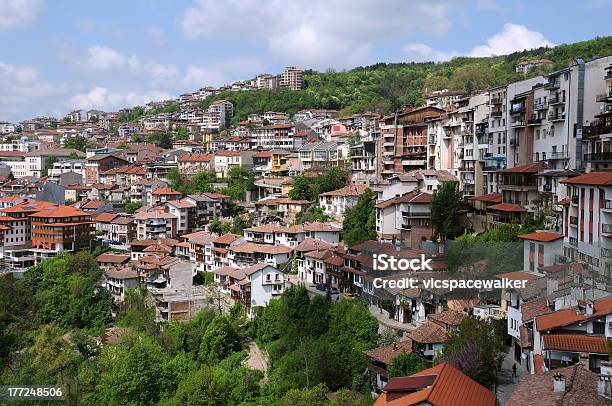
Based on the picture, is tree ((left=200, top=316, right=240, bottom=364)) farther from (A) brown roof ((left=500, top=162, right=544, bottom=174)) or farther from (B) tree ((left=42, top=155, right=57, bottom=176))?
(B) tree ((left=42, top=155, right=57, bottom=176))

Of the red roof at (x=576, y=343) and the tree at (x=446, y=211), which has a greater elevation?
the tree at (x=446, y=211)

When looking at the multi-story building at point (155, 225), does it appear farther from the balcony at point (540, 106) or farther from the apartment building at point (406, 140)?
the balcony at point (540, 106)

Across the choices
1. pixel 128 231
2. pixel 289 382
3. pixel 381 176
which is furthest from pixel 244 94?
pixel 289 382

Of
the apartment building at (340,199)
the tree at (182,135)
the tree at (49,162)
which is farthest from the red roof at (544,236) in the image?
the tree at (182,135)

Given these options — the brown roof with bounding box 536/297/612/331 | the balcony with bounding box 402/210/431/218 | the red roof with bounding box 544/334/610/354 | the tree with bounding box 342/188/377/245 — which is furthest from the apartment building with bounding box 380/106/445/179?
the red roof with bounding box 544/334/610/354

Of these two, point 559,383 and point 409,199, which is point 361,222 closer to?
point 409,199

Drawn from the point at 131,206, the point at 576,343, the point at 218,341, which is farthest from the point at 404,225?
the point at 131,206

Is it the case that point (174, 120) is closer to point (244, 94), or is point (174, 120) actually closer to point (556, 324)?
point (244, 94)
